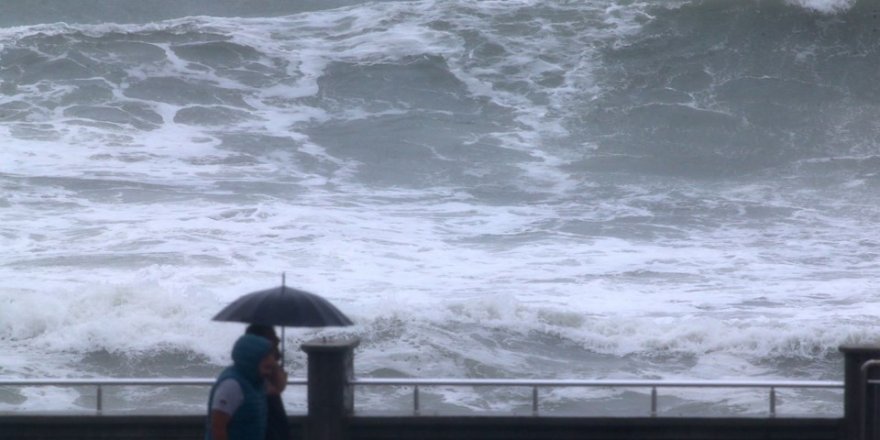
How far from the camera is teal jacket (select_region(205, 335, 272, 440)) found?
15.7 feet

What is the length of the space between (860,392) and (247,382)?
345cm

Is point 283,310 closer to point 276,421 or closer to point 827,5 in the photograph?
point 276,421

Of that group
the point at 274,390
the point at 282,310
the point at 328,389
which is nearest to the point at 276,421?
the point at 274,390

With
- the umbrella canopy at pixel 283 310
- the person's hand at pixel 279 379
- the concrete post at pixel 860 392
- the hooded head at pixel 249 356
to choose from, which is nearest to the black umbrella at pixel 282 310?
the umbrella canopy at pixel 283 310

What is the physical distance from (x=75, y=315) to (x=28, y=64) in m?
14.6

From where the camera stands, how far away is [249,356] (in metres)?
4.77

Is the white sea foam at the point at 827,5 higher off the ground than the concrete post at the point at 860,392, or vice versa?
the white sea foam at the point at 827,5

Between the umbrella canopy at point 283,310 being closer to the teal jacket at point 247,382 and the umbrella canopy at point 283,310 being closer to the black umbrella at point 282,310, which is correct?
the black umbrella at point 282,310

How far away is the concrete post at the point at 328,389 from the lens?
6910 millimetres

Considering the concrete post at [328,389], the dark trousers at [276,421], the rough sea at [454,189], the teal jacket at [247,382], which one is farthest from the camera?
the rough sea at [454,189]

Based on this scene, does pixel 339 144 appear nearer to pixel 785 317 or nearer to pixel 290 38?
pixel 290 38

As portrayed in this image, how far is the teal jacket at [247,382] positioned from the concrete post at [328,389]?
2.06m

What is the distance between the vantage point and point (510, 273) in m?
15.1

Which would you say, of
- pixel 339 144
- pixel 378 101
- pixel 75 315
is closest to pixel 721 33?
pixel 378 101
